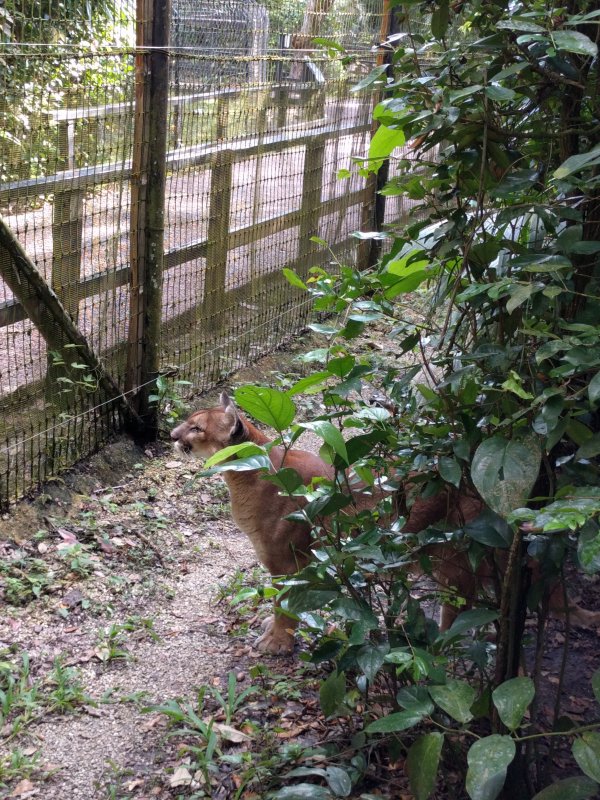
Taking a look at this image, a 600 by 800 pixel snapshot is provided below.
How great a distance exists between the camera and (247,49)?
6.91 m

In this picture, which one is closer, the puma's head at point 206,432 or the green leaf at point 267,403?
the green leaf at point 267,403

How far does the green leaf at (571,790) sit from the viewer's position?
7.33 feet

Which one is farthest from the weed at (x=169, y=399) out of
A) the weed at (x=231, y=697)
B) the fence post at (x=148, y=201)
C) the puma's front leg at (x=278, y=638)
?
the weed at (x=231, y=697)

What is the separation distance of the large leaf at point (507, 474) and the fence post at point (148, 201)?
3922 mm

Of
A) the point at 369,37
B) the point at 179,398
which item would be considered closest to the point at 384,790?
the point at 179,398

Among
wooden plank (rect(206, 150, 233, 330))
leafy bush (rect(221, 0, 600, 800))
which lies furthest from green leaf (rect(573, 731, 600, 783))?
wooden plank (rect(206, 150, 233, 330))

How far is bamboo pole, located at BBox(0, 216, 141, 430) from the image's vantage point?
4691 millimetres

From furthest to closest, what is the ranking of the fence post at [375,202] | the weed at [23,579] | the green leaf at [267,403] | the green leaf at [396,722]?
the fence post at [375,202] < the weed at [23,579] < the green leaf at [267,403] < the green leaf at [396,722]

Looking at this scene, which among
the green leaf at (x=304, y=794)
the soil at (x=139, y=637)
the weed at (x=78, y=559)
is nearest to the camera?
the green leaf at (x=304, y=794)

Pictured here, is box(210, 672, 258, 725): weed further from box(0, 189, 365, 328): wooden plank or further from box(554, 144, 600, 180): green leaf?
box(554, 144, 600, 180): green leaf

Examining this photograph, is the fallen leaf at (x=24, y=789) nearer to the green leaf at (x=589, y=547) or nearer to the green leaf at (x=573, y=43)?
the green leaf at (x=589, y=547)

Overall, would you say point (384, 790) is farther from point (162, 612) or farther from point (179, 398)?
point (179, 398)

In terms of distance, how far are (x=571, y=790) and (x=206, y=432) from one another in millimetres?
2880

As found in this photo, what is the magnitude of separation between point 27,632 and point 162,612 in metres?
0.67
